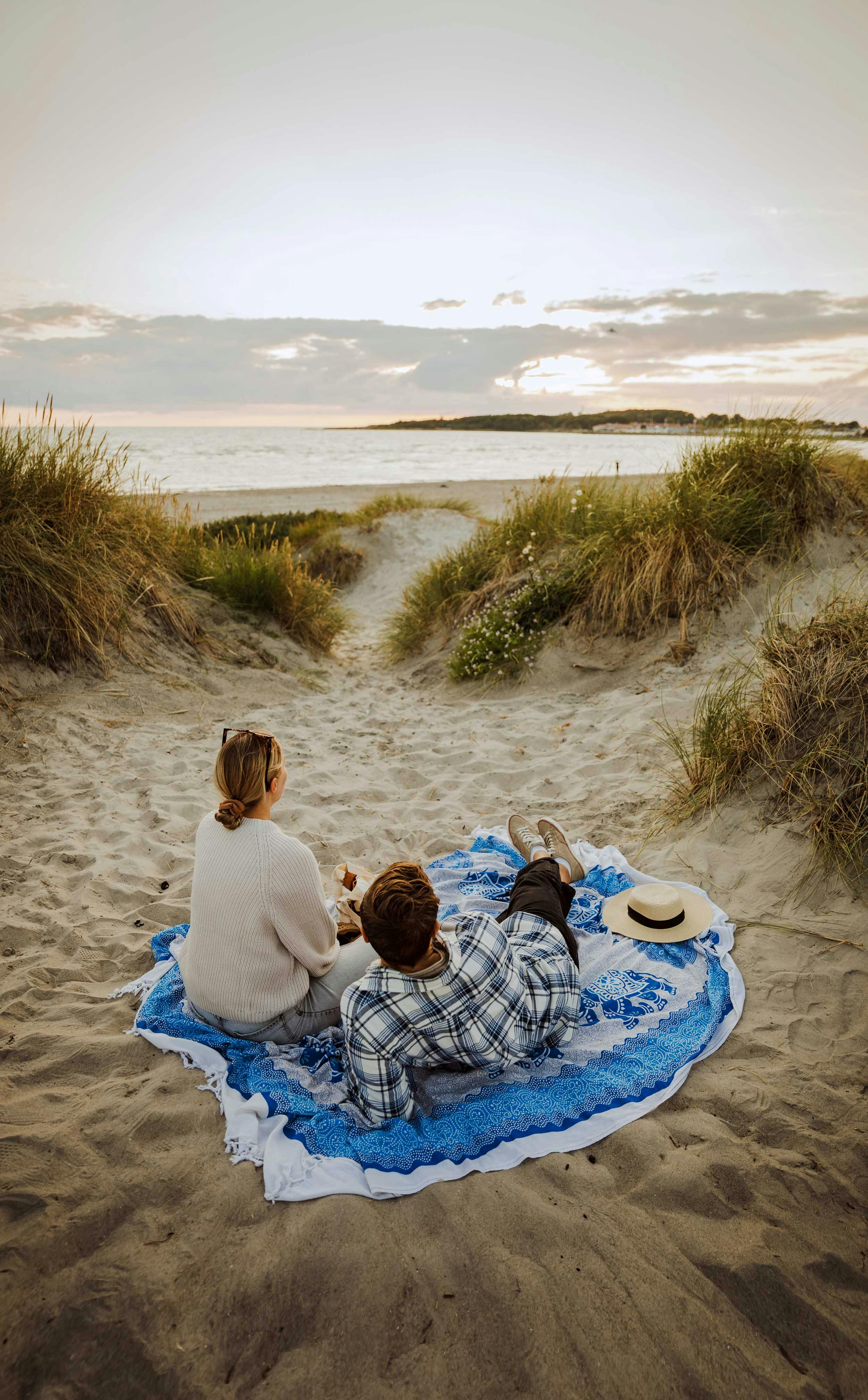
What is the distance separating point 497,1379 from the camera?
173 centimetres

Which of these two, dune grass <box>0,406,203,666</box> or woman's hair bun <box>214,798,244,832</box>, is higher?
dune grass <box>0,406,203,666</box>

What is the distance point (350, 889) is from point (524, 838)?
0.95 m

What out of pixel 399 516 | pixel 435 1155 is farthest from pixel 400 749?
pixel 399 516

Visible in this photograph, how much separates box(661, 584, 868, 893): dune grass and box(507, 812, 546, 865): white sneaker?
85cm

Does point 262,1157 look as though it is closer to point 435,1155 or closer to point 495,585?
point 435,1155

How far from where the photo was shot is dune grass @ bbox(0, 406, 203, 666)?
5.87 metres

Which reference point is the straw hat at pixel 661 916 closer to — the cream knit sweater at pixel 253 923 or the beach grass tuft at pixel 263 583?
the cream knit sweater at pixel 253 923

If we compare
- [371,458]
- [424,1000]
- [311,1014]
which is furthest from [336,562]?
[371,458]

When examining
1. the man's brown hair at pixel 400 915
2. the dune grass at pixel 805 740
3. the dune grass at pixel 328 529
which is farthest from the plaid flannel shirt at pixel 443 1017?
the dune grass at pixel 328 529

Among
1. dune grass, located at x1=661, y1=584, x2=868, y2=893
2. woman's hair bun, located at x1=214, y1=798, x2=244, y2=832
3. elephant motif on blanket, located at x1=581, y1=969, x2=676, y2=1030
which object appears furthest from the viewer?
dune grass, located at x1=661, y1=584, x2=868, y2=893

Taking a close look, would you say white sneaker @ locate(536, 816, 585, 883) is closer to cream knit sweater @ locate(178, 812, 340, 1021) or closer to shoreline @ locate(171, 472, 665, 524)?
cream knit sweater @ locate(178, 812, 340, 1021)

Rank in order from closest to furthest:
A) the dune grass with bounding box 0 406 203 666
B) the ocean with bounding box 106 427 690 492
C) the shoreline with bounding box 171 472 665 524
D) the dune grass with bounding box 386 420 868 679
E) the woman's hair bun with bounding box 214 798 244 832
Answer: the woman's hair bun with bounding box 214 798 244 832, the dune grass with bounding box 0 406 203 666, the dune grass with bounding box 386 420 868 679, the shoreline with bounding box 171 472 665 524, the ocean with bounding box 106 427 690 492

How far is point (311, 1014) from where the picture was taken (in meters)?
2.80

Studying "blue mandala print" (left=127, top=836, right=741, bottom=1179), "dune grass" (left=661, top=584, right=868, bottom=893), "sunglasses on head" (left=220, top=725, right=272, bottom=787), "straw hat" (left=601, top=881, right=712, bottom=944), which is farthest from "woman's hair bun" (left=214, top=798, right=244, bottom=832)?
"dune grass" (left=661, top=584, right=868, bottom=893)
